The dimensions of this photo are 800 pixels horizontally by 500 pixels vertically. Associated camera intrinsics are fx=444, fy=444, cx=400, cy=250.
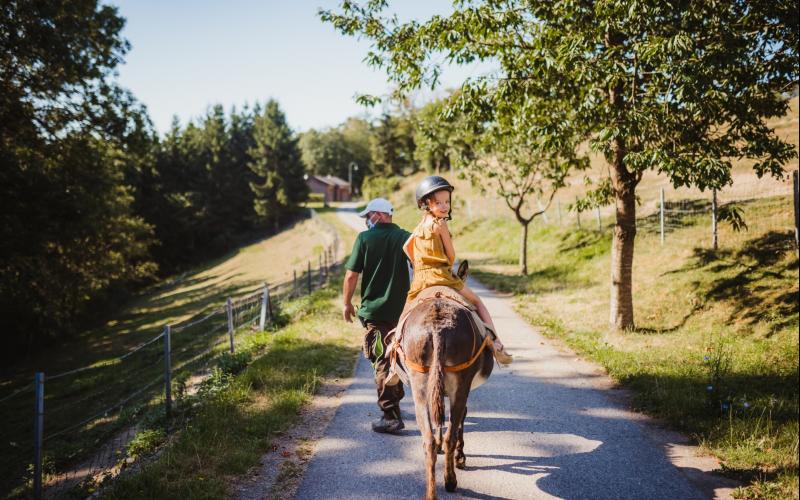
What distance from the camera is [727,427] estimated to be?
4.77m

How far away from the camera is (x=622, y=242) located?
875cm

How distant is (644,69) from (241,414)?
828 cm

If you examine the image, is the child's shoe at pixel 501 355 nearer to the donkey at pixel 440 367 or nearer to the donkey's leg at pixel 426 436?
the donkey at pixel 440 367

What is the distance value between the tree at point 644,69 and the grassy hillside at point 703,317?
2.21 metres

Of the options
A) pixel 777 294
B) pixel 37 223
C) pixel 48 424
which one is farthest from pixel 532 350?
pixel 37 223

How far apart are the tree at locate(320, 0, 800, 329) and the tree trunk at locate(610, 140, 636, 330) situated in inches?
1.4

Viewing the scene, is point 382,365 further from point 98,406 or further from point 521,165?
point 521,165

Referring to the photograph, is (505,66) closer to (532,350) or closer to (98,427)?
(532,350)

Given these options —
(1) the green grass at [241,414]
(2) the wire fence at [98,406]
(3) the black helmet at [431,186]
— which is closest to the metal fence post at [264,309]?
(2) the wire fence at [98,406]

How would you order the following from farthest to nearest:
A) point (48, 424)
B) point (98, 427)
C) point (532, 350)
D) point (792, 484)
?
1. point (48, 424)
2. point (98, 427)
3. point (532, 350)
4. point (792, 484)

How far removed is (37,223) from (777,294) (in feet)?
62.6

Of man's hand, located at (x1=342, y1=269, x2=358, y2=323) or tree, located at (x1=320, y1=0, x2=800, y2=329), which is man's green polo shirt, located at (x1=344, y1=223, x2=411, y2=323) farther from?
tree, located at (x1=320, y1=0, x2=800, y2=329)

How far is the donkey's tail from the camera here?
3697 millimetres

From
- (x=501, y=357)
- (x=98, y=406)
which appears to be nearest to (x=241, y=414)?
(x=501, y=357)
